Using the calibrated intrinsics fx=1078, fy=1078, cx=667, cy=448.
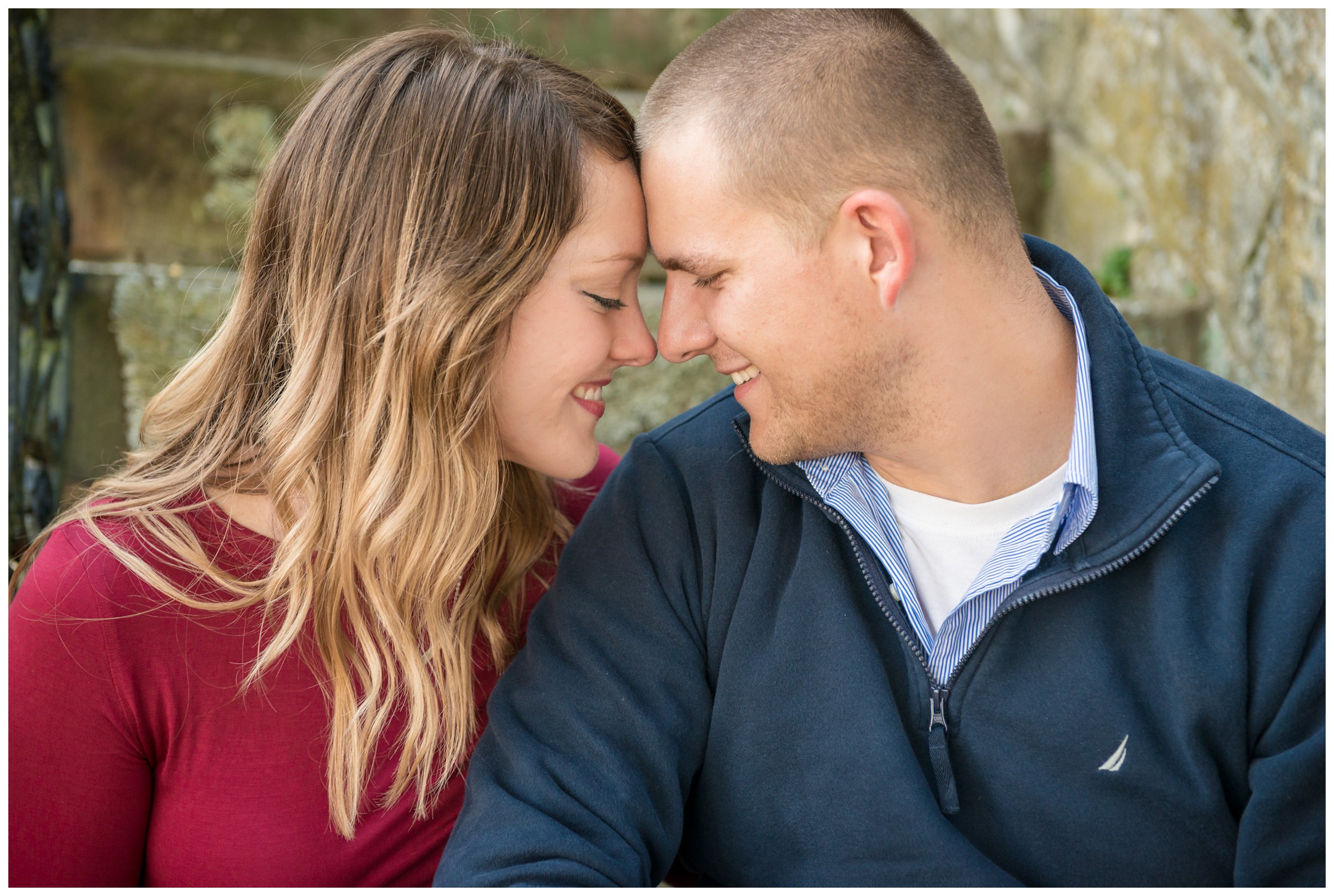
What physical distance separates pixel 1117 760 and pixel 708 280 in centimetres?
80

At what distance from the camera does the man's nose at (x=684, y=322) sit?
1494 millimetres

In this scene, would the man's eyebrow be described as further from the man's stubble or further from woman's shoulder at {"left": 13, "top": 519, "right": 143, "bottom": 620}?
woman's shoulder at {"left": 13, "top": 519, "right": 143, "bottom": 620}

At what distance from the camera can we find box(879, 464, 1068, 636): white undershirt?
1444 mm

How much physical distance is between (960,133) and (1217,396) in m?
0.48

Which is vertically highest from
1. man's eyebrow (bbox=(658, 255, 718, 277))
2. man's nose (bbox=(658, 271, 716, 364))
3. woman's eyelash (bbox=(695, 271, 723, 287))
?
man's eyebrow (bbox=(658, 255, 718, 277))

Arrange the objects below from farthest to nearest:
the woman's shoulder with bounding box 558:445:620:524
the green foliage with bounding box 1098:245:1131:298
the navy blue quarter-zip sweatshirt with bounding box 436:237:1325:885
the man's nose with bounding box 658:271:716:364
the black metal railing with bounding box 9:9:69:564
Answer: the green foliage with bounding box 1098:245:1131:298 → the black metal railing with bounding box 9:9:69:564 → the woman's shoulder with bounding box 558:445:620:524 → the man's nose with bounding box 658:271:716:364 → the navy blue quarter-zip sweatshirt with bounding box 436:237:1325:885

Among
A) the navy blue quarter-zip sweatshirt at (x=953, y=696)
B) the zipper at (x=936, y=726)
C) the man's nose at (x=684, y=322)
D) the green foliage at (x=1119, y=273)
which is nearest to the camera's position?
the navy blue quarter-zip sweatshirt at (x=953, y=696)

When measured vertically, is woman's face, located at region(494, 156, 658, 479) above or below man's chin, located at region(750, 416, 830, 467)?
above

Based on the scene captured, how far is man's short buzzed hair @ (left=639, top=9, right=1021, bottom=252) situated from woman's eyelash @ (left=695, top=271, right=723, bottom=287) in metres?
0.11

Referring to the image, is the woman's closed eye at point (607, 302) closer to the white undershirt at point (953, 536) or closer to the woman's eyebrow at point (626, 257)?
the woman's eyebrow at point (626, 257)

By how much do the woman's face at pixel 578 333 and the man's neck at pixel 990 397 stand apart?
400 millimetres

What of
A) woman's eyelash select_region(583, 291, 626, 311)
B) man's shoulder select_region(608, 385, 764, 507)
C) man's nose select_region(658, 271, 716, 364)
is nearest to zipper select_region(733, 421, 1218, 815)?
man's shoulder select_region(608, 385, 764, 507)

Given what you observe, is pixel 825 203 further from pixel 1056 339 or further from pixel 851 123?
pixel 1056 339

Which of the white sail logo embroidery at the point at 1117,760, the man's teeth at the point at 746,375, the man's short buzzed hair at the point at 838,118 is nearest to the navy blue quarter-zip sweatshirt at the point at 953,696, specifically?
the white sail logo embroidery at the point at 1117,760
